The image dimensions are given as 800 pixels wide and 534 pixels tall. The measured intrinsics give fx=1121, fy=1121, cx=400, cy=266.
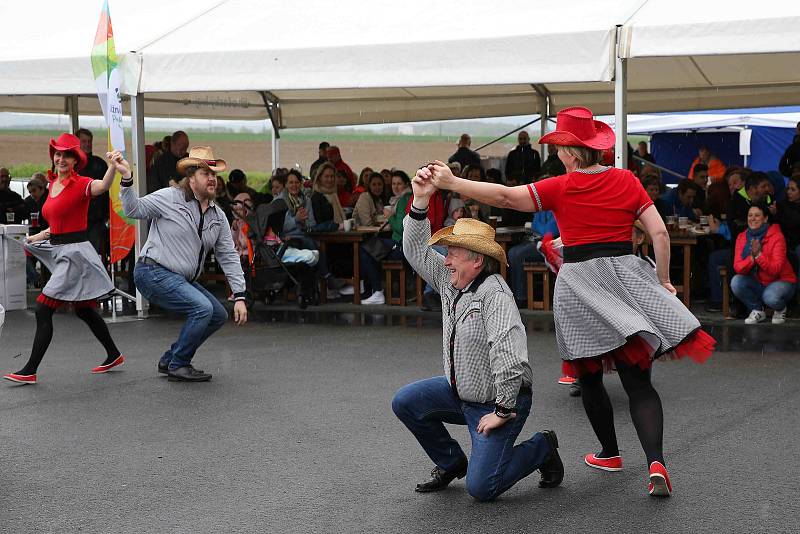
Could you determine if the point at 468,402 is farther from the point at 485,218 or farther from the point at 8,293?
the point at 8,293

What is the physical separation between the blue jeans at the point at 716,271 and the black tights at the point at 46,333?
20.6 ft

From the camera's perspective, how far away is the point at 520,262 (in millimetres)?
12289

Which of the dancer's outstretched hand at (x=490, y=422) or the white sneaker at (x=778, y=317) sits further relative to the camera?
the white sneaker at (x=778, y=317)

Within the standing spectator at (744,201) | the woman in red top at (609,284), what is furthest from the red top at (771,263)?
the woman in red top at (609,284)

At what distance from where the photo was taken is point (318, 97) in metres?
18.3

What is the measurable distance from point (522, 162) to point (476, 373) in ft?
45.7

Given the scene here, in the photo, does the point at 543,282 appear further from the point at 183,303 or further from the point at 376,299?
the point at 183,303

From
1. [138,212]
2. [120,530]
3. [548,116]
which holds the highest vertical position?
[548,116]

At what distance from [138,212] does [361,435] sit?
2.72m

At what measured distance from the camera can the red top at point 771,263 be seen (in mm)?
10602

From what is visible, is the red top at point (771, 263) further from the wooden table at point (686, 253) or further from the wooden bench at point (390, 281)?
the wooden bench at point (390, 281)

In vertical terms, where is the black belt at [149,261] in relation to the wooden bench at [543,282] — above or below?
above

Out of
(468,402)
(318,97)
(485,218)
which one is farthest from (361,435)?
(318,97)

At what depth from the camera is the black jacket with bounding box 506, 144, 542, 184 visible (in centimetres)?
1839
